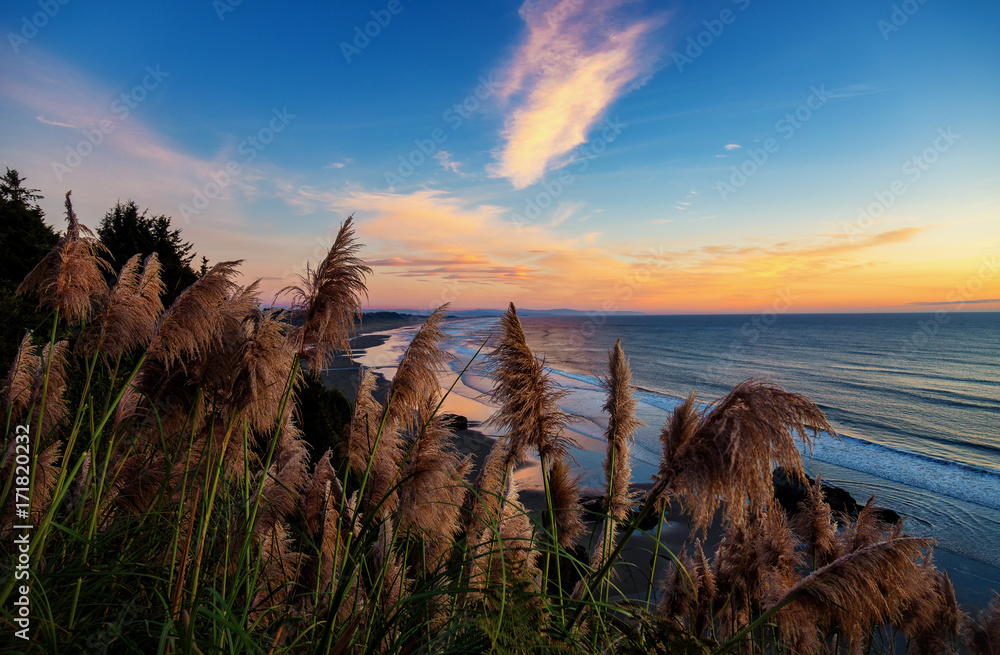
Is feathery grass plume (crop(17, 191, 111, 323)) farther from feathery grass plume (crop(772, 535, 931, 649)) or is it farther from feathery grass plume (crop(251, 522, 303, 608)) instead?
feathery grass plume (crop(772, 535, 931, 649))

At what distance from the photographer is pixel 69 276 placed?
2.84 meters

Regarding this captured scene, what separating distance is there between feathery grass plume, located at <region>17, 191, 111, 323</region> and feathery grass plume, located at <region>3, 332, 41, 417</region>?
44 centimetres

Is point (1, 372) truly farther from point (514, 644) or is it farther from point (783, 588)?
point (783, 588)

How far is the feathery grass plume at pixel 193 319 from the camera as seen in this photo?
2512 mm

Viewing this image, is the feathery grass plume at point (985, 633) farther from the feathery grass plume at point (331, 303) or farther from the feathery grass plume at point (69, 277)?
the feathery grass plume at point (69, 277)

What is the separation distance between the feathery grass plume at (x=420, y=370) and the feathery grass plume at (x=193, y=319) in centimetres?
105

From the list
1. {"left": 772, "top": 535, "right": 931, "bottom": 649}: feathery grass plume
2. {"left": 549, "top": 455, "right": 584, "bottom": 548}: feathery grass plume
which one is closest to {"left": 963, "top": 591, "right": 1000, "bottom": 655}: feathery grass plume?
{"left": 772, "top": 535, "right": 931, "bottom": 649}: feathery grass plume

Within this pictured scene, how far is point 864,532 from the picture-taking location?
387 centimetres

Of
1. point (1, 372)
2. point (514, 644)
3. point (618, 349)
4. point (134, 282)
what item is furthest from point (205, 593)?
point (1, 372)

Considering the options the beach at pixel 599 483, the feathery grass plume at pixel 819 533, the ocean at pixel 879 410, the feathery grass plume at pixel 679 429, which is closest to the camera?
the feathery grass plume at pixel 679 429

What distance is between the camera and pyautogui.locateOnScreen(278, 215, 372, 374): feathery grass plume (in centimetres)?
244

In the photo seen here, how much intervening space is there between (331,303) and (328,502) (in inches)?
66.3

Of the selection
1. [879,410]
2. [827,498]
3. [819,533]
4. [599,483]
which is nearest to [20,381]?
[819,533]

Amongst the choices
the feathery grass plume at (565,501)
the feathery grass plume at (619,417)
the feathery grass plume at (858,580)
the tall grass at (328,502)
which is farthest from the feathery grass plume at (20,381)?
the feathery grass plume at (858,580)
